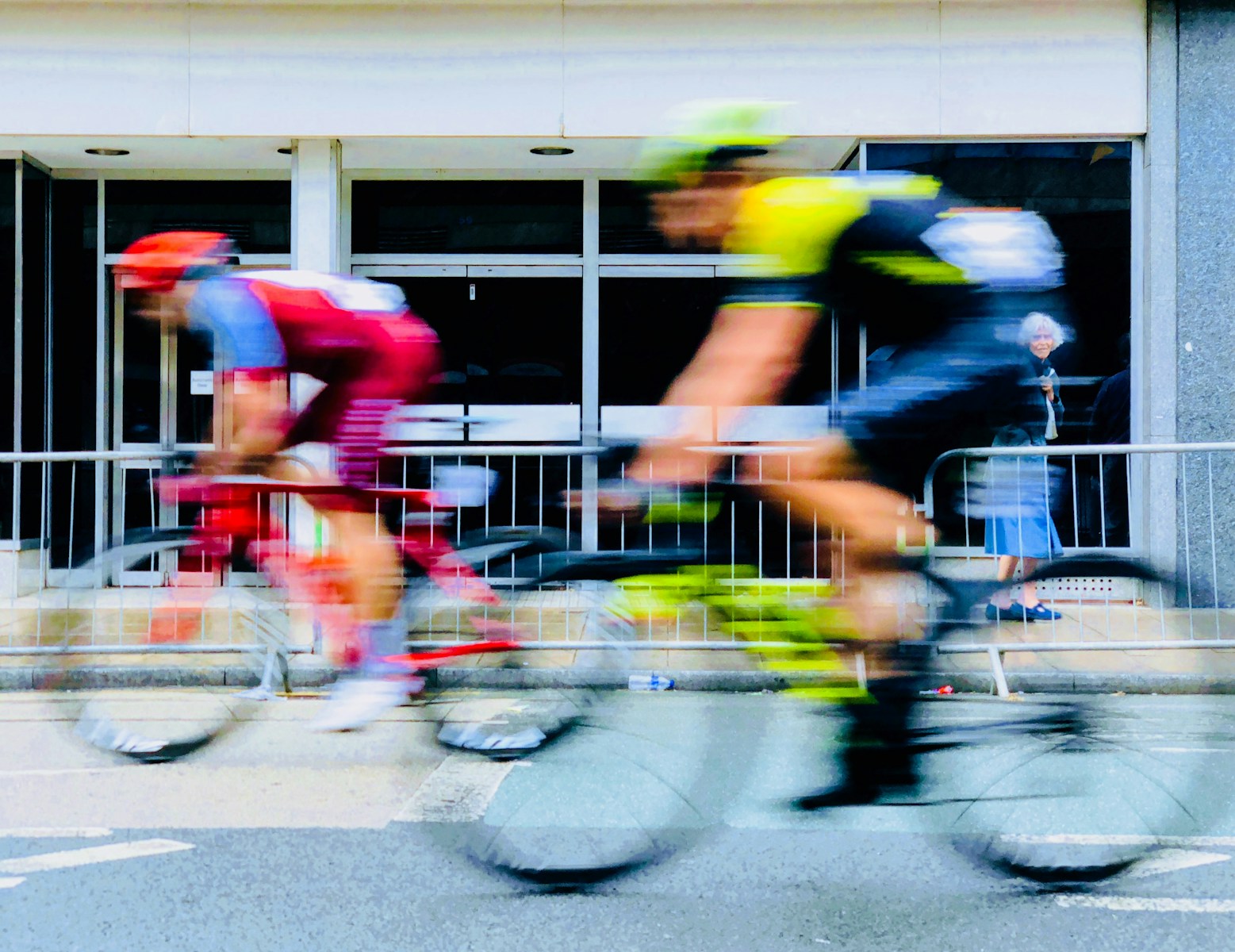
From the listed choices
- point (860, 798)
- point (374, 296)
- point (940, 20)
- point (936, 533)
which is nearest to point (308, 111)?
point (940, 20)

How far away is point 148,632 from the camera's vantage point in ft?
18.1

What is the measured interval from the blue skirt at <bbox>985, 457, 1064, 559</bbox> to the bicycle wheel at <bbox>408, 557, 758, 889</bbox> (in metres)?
1.70

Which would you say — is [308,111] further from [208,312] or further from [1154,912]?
[1154,912]

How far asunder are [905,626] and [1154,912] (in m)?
1.02

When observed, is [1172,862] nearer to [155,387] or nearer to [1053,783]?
[1053,783]

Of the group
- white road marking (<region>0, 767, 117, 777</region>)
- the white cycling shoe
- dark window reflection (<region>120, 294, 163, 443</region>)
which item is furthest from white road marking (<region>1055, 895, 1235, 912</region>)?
dark window reflection (<region>120, 294, 163, 443</region>)

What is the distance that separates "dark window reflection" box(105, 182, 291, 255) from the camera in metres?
10.8

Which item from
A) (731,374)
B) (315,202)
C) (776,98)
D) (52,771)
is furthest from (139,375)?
(731,374)

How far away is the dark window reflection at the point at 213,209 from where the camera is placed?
35.3 ft

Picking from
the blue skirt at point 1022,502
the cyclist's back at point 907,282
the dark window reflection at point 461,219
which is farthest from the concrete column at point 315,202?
the cyclist's back at point 907,282

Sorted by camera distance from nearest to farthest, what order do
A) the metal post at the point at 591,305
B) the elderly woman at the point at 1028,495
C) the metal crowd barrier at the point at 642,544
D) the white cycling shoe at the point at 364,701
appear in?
1. the metal crowd barrier at the point at 642,544
2. the elderly woman at the point at 1028,495
3. the white cycling shoe at the point at 364,701
4. the metal post at the point at 591,305

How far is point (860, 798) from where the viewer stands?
3.48m

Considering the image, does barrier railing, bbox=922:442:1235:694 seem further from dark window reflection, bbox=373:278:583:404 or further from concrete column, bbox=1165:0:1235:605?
dark window reflection, bbox=373:278:583:404

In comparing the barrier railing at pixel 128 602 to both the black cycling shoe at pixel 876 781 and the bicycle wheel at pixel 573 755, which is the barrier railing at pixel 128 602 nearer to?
the bicycle wheel at pixel 573 755
